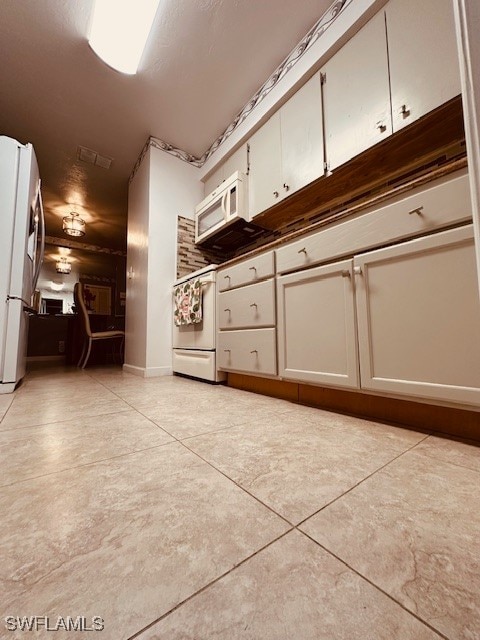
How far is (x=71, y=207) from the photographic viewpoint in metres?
4.33

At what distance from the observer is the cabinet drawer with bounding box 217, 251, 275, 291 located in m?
1.54

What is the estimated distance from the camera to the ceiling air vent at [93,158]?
9.66ft

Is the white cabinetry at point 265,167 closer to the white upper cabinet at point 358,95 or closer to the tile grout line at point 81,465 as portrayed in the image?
the white upper cabinet at point 358,95

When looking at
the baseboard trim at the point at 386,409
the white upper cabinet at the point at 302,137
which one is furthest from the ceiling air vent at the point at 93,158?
the baseboard trim at the point at 386,409

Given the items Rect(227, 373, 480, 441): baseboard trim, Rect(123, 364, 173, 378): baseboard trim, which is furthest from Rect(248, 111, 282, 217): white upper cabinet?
Rect(123, 364, 173, 378): baseboard trim

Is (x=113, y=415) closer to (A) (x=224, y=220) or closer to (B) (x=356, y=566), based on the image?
(B) (x=356, y=566)

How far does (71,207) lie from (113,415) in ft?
14.6

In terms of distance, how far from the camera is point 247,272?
5.57ft

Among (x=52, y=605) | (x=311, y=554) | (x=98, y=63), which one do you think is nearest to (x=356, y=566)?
(x=311, y=554)

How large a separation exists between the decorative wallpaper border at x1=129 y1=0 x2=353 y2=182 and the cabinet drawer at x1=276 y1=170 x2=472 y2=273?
4.84 feet

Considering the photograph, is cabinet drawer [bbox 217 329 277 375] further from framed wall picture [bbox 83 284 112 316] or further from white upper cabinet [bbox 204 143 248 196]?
framed wall picture [bbox 83 284 112 316]

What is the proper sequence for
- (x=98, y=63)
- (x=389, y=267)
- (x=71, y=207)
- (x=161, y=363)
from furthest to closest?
(x=71, y=207), (x=161, y=363), (x=98, y=63), (x=389, y=267)

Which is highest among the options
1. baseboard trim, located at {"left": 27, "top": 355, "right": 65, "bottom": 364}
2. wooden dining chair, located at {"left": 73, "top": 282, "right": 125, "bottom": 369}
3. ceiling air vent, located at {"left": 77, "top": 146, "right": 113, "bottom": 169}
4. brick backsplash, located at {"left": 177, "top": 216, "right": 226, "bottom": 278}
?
ceiling air vent, located at {"left": 77, "top": 146, "right": 113, "bottom": 169}

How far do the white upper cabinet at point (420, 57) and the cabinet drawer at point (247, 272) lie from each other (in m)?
0.91
